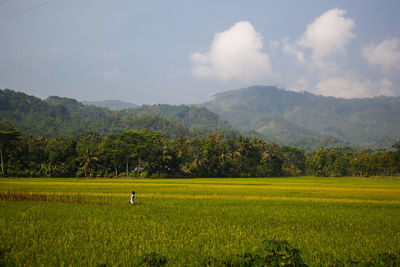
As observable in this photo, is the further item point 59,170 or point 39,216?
point 59,170

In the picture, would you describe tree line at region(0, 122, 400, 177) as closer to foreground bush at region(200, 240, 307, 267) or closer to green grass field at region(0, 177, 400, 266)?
green grass field at region(0, 177, 400, 266)

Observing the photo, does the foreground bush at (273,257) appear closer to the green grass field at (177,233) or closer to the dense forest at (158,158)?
the green grass field at (177,233)

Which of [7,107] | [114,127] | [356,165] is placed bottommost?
[356,165]

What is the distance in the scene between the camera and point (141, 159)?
2776 inches

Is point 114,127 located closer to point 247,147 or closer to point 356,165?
point 247,147

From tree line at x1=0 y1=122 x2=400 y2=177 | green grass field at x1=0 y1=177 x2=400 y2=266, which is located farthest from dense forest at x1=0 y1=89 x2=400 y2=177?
green grass field at x1=0 y1=177 x2=400 y2=266

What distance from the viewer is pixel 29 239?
10.2 meters

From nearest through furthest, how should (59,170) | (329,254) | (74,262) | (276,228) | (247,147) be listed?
(74,262) → (329,254) → (276,228) → (59,170) → (247,147)

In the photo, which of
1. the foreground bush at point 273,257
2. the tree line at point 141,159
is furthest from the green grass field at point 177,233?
the tree line at point 141,159

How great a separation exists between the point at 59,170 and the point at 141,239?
5920 centimetres

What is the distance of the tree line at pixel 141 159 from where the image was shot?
62.3 m

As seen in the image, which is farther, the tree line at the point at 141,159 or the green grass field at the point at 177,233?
the tree line at the point at 141,159

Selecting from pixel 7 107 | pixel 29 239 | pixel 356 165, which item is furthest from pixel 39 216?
pixel 7 107

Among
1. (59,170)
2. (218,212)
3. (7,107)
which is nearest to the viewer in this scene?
(218,212)
